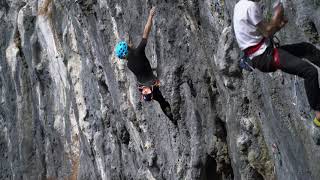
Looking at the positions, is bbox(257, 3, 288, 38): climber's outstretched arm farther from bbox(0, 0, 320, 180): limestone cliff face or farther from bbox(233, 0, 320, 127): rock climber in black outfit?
bbox(0, 0, 320, 180): limestone cliff face

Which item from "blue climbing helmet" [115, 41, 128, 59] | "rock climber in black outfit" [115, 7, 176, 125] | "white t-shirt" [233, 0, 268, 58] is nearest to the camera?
"white t-shirt" [233, 0, 268, 58]

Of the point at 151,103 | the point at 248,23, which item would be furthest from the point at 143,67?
the point at 248,23

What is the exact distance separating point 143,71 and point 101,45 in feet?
13.9

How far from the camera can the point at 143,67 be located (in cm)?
1288

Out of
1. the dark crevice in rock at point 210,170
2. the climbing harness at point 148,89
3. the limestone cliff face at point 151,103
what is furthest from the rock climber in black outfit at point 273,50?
the dark crevice in rock at point 210,170

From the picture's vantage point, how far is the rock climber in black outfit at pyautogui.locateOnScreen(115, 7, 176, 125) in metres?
12.4

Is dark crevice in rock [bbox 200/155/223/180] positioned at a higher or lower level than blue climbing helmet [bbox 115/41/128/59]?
lower

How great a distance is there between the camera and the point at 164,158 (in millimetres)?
15289

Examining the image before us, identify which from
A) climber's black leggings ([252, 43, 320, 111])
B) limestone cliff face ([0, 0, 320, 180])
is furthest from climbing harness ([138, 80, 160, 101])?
climber's black leggings ([252, 43, 320, 111])

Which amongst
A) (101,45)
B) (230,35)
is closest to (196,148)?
(230,35)

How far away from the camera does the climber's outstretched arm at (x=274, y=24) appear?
8023 millimetres

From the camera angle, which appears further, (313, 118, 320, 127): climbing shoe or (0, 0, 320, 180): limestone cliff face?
(0, 0, 320, 180): limestone cliff face

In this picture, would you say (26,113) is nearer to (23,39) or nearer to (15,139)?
(15,139)

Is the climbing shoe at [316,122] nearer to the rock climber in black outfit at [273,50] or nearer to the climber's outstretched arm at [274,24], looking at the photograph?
the rock climber in black outfit at [273,50]
